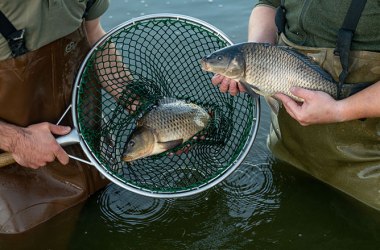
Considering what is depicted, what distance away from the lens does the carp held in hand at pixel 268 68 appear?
2.38m

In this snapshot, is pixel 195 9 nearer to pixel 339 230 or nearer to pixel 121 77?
pixel 121 77

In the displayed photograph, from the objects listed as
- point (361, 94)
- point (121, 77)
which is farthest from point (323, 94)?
point (121, 77)

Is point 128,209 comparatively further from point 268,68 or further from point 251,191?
point 268,68

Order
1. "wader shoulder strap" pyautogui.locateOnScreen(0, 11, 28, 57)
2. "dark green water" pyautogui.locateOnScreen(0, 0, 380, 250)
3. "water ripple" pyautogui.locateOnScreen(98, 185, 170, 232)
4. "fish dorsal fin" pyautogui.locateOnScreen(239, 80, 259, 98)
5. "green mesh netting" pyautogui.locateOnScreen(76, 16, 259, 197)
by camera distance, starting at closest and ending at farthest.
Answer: "wader shoulder strap" pyautogui.locateOnScreen(0, 11, 28, 57) < "fish dorsal fin" pyautogui.locateOnScreen(239, 80, 259, 98) < "green mesh netting" pyautogui.locateOnScreen(76, 16, 259, 197) < "dark green water" pyautogui.locateOnScreen(0, 0, 380, 250) < "water ripple" pyautogui.locateOnScreen(98, 185, 170, 232)

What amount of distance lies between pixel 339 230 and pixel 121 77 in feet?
4.59

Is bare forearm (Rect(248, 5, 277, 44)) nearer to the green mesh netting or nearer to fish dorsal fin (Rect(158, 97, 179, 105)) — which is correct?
the green mesh netting

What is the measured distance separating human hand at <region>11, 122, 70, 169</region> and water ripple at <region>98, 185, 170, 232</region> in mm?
573

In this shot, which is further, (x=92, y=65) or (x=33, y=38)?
(x=92, y=65)

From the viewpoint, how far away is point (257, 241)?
9.05 ft

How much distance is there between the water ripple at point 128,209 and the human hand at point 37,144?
1.88 feet

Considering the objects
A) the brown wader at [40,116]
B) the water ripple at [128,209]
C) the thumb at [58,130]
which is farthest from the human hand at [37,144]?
the water ripple at [128,209]

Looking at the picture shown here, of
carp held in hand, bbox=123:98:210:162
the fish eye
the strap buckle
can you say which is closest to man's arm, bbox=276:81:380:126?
carp held in hand, bbox=123:98:210:162

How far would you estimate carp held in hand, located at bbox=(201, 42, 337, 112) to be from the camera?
2.38 m

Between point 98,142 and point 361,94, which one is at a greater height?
point 361,94
